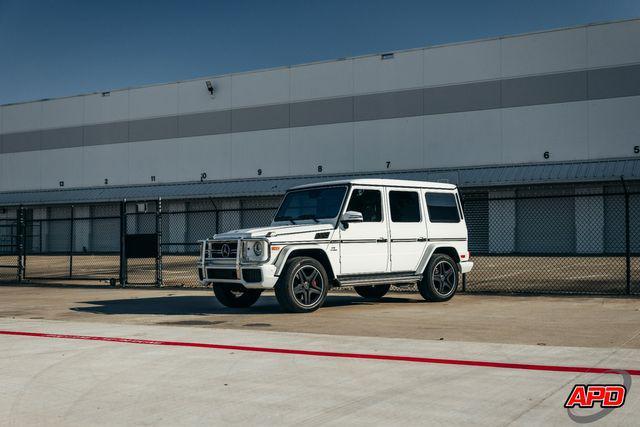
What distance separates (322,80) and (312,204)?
3239cm

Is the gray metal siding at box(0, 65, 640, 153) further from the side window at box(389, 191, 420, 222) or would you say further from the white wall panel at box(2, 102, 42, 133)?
the side window at box(389, 191, 420, 222)

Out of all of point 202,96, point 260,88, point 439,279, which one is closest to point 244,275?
point 439,279

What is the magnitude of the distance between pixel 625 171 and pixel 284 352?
104 ft

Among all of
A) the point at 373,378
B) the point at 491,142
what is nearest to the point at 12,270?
the point at 491,142

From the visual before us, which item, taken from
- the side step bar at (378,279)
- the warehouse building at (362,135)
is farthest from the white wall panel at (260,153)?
the side step bar at (378,279)

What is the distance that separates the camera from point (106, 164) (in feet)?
169

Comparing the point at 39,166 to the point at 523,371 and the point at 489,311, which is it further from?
the point at 523,371

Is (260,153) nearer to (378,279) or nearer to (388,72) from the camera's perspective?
(388,72)

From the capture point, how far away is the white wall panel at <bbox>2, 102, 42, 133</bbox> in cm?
5494

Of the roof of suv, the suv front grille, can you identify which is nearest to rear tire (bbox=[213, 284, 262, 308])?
the suv front grille

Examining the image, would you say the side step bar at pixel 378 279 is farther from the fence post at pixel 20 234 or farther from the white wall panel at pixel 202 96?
the white wall panel at pixel 202 96

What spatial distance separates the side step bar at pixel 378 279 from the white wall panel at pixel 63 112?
4451 cm

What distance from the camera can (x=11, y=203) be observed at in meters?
53.4

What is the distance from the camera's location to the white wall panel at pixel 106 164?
5088 centimetres
